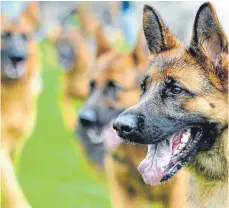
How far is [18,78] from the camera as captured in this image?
7242 millimetres

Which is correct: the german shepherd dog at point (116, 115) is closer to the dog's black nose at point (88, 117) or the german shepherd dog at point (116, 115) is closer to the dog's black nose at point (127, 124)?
the dog's black nose at point (88, 117)

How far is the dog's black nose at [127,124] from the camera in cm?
283

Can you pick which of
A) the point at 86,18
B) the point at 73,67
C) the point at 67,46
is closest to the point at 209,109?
the point at 86,18

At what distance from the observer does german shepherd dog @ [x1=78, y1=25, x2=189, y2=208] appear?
14.9ft

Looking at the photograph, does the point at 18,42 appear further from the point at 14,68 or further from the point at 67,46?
the point at 67,46

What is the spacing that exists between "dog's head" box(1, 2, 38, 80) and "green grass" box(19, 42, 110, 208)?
958 mm

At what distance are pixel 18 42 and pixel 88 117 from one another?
2.03 metres

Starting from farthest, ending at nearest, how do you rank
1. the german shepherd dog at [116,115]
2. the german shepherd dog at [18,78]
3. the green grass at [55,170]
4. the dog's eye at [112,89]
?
1. the german shepherd dog at [18,78]
2. the green grass at [55,170]
3. the dog's eye at [112,89]
4. the german shepherd dog at [116,115]

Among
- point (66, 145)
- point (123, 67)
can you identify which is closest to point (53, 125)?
point (66, 145)

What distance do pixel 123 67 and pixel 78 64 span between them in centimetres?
314

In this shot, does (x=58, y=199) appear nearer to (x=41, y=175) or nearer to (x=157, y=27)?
(x=41, y=175)

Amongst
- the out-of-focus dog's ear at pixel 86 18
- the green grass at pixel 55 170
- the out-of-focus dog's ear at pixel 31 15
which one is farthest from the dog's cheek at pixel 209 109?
the out-of-focus dog's ear at pixel 31 15

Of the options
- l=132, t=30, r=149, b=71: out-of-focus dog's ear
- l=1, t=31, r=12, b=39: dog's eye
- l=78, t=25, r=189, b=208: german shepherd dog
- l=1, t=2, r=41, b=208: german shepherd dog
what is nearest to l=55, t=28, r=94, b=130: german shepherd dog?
l=1, t=2, r=41, b=208: german shepherd dog

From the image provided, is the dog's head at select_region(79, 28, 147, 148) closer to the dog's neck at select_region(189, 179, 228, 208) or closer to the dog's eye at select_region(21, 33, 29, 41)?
the dog's eye at select_region(21, 33, 29, 41)
